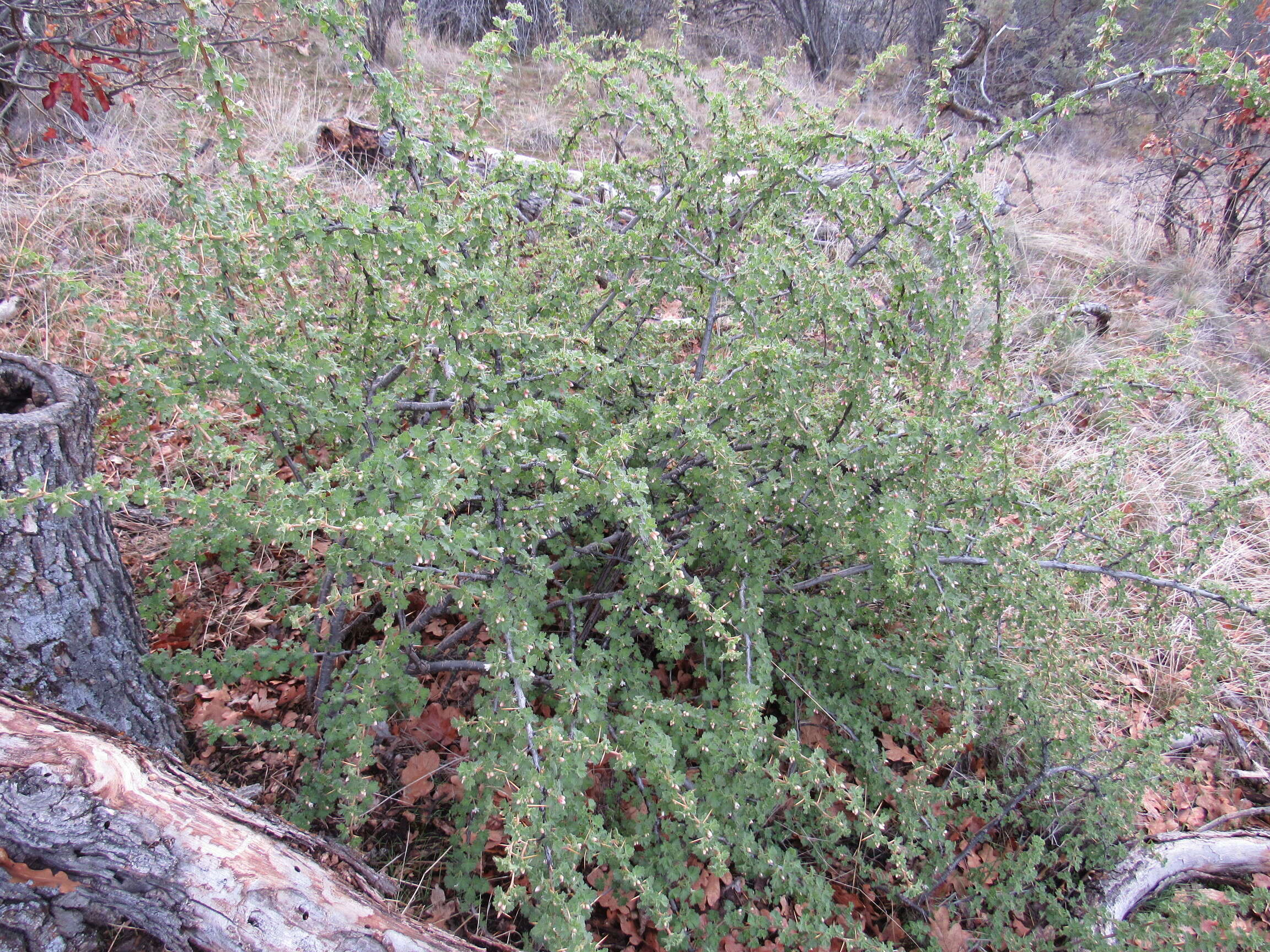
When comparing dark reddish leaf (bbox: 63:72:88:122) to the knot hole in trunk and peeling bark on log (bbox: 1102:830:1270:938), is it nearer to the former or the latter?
the knot hole in trunk

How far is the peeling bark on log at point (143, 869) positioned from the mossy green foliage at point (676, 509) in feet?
1.24

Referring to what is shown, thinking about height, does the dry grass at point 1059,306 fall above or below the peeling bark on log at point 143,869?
above

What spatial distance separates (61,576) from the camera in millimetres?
1787

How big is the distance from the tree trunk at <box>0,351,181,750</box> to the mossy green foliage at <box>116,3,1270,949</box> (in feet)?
0.64

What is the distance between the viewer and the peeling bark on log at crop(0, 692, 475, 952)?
1325 mm

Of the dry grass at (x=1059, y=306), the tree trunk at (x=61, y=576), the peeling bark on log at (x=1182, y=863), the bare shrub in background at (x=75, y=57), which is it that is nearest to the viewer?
the tree trunk at (x=61, y=576)

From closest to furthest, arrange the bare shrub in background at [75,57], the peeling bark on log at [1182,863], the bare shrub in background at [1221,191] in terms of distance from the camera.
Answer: the peeling bark on log at [1182,863] < the bare shrub in background at [75,57] < the bare shrub in background at [1221,191]

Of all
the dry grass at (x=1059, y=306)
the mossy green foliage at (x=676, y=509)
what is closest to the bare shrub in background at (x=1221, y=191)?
the dry grass at (x=1059, y=306)

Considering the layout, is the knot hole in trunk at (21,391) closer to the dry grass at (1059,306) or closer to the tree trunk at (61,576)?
the tree trunk at (61,576)

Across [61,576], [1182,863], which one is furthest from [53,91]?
→ [1182,863]

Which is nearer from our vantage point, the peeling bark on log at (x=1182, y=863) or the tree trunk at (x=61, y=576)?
the tree trunk at (x=61, y=576)

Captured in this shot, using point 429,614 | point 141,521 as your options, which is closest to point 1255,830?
point 429,614

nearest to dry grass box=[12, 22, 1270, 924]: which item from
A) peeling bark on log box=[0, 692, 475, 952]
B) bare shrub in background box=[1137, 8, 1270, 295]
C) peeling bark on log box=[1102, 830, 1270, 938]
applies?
bare shrub in background box=[1137, 8, 1270, 295]

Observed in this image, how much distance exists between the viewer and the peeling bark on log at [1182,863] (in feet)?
7.74
